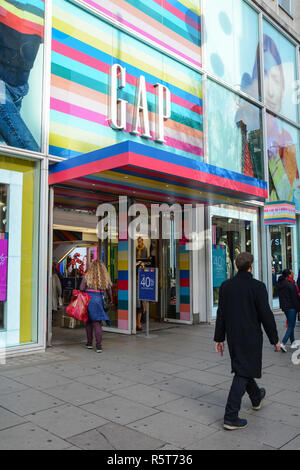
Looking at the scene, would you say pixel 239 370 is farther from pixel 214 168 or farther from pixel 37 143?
pixel 37 143

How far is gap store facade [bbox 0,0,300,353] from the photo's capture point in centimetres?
711

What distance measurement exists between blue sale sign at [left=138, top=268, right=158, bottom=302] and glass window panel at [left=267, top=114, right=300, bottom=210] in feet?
23.0

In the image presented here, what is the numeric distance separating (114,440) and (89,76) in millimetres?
6942

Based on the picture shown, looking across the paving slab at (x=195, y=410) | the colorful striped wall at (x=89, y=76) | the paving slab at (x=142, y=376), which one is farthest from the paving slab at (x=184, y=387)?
the colorful striped wall at (x=89, y=76)

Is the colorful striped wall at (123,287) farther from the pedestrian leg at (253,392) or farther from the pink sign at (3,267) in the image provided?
the pedestrian leg at (253,392)

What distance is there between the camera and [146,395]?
4.88m

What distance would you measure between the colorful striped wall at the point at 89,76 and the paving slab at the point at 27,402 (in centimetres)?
442

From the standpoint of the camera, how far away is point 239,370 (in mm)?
3916

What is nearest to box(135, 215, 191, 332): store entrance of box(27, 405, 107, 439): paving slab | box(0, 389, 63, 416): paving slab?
box(0, 389, 63, 416): paving slab

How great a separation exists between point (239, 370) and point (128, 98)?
6.86 m

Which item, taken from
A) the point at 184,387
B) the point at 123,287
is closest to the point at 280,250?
the point at 123,287

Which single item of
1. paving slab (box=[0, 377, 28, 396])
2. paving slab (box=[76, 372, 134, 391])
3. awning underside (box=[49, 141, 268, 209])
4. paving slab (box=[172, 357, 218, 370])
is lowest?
paving slab (box=[172, 357, 218, 370])

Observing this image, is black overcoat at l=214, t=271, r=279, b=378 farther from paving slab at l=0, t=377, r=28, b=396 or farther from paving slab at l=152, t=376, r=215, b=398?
paving slab at l=0, t=377, r=28, b=396

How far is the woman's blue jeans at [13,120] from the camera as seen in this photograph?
6.90m
